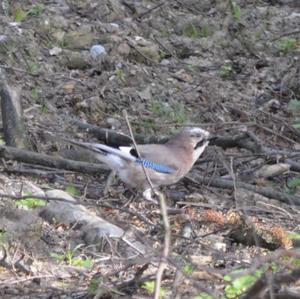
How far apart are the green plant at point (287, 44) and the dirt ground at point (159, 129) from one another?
18mm

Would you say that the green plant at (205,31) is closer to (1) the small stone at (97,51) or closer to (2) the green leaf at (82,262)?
(1) the small stone at (97,51)

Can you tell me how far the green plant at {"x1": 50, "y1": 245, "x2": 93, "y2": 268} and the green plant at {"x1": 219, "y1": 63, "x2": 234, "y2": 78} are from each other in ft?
15.5

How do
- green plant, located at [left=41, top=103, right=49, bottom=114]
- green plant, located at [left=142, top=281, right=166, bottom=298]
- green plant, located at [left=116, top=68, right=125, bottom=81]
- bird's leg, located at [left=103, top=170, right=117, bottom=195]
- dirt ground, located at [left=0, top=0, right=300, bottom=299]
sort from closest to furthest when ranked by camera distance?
green plant, located at [left=142, top=281, right=166, bottom=298] → dirt ground, located at [left=0, top=0, right=300, bottom=299] → bird's leg, located at [left=103, top=170, right=117, bottom=195] → green plant, located at [left=41, top=103, right=49, bottom=114] → green plant, located at [left=116, top=68, right=125, bottom=81]

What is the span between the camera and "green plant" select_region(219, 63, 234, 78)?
9090 millimetres

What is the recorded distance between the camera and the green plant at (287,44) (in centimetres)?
948

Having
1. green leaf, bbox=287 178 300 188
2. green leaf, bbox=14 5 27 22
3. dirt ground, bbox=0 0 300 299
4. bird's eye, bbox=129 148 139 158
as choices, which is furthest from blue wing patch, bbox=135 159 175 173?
green leaf, bbox=14 5 27 22

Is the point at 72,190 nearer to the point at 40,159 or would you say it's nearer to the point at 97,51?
the point at 40,159

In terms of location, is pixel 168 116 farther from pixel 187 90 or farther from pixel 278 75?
pixel 278 75

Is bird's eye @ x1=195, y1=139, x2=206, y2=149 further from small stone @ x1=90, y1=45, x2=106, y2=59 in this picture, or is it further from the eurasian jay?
small stone @ x1=90, y1=45, x2=106, y2=59

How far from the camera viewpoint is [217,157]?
6477 millimetres

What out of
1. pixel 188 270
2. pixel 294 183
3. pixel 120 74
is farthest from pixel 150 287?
pixel 120 74

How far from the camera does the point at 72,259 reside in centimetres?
456

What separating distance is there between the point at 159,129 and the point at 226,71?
180cm

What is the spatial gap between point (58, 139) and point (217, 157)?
4.21 feet
